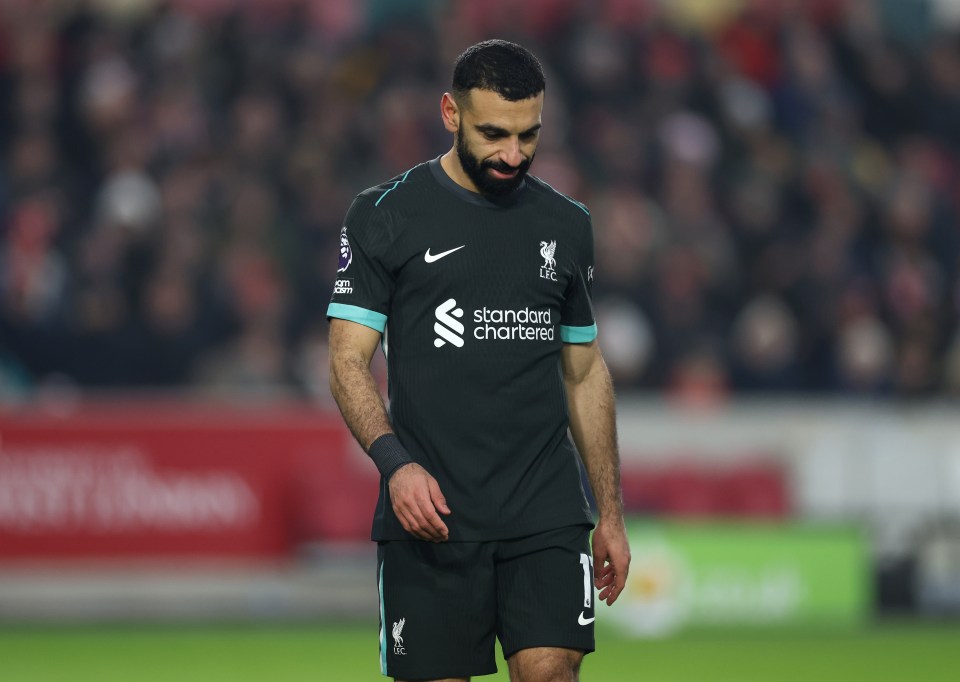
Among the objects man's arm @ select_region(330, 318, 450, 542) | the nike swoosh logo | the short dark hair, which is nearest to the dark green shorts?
man's arm @ select_region(330, 318, 450, 542)

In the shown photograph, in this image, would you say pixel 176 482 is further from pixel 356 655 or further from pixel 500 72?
pixel 500 72

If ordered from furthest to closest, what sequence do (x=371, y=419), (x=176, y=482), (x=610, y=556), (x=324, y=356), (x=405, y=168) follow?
(x=405, y=168) < (x=324, y=356) < (x=176, y=482) < (x=610, y=556) < (x=371, y=419)

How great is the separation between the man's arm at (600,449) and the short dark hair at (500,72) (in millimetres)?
858

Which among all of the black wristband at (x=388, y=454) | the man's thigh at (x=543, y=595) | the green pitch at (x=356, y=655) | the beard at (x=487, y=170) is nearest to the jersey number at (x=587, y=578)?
the man's thigh at (x=543, y=595)

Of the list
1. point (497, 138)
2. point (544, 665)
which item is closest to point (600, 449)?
point (544, 665)

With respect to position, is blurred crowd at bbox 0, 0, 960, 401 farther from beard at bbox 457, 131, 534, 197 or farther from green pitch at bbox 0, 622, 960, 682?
beard at bbox 457, 131, 534, 197

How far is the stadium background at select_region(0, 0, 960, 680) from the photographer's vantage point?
1329 cm

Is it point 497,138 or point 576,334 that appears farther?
point 576,334

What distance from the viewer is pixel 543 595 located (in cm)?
504

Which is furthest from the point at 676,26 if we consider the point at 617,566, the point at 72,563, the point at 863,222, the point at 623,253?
the point at 617,566

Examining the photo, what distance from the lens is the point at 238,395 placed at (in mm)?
13844

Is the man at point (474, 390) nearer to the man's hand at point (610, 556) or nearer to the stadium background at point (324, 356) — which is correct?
the man's hand at point (610, 556)

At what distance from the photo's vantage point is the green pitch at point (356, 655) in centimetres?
1032

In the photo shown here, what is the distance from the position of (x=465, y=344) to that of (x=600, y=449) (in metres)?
0.58
